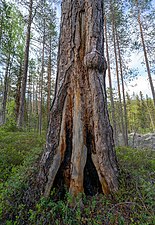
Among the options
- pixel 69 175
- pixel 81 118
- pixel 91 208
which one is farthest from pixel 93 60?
pixel 91 208

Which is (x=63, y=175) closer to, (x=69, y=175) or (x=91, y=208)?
(x=69, y=175)

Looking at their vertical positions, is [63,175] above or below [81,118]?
below

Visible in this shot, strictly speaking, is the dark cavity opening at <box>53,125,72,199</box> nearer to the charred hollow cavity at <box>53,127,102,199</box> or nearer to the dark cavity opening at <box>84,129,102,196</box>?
the charred hollow cavity at <box>53,127,102,199</box>

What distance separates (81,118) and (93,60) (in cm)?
84

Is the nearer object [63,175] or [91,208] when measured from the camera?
[91,208]

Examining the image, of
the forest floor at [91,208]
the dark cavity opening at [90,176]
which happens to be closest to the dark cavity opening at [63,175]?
the forest floor at [91,208]

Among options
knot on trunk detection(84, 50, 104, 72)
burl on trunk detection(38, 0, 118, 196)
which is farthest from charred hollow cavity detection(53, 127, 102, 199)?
knot on trunk detection(84, 50, 104, 72)

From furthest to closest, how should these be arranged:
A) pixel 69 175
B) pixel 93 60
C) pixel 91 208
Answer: pixel 93 60, pixel 69 175, pixel 91 208

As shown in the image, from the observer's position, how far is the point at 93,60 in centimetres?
216

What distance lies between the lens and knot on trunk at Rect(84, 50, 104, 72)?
2156 mm

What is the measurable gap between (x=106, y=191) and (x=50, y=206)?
0.71m

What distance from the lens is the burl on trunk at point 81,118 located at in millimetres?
2006

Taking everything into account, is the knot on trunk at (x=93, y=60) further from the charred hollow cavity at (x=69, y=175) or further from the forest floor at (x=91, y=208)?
the forest floor at (x=91, y=208)

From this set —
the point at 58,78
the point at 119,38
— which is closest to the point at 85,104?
the point at 58,78
